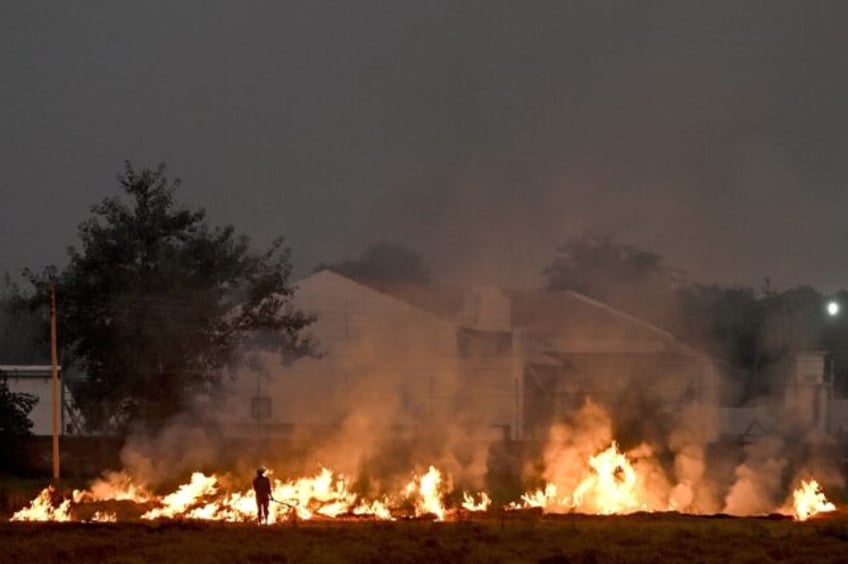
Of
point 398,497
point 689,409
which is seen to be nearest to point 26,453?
point 398,497

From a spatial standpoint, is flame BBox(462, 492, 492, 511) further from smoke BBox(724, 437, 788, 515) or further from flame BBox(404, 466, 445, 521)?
smoke BBox(724, 437, 788, 515)

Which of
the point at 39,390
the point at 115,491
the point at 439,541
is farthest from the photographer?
the point at 39,390

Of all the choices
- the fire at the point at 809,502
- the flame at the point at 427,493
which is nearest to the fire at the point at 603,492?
the flame at the point at 427,493

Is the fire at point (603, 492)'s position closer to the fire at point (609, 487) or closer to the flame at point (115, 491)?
the fire at point (609, 487)

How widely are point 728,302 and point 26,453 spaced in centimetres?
3873

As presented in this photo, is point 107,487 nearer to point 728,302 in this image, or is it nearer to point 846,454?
point 846,454

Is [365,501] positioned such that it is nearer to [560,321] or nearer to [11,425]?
[11,425]

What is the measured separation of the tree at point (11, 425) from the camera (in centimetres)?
3959

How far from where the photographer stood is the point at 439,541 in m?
23.2

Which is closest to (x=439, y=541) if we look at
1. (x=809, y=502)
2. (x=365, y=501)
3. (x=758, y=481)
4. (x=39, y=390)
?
(x=365, y=501)

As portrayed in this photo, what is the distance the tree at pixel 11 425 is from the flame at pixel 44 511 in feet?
33.7

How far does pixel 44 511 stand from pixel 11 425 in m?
11.8

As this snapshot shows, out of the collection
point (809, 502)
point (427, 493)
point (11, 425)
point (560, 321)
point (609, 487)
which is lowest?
point (809, 502)

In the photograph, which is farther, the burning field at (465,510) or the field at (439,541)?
the burning field at (465,510)
